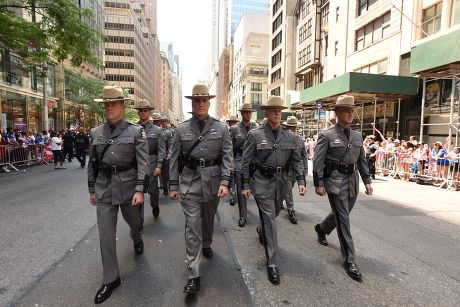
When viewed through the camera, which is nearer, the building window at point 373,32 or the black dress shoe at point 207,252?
the black dress shoe at point 207,252

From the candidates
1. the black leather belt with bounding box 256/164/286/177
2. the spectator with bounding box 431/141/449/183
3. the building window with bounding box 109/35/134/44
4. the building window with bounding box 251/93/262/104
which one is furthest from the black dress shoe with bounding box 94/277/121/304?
the building window with bounding box 109/35/134/44

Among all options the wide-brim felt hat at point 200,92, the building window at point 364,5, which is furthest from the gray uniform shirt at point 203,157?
the building window at point 364,5

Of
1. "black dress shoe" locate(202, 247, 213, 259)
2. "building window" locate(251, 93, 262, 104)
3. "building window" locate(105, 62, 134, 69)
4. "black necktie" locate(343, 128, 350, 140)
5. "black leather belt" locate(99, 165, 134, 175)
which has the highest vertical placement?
"building window" locate(105, 62, 134, 69)

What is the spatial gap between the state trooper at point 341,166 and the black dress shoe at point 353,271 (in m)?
0.05

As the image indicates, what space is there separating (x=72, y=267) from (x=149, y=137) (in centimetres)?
294

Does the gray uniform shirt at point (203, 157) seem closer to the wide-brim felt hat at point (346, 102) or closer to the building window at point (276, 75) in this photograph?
the wide-brim felt hat at point (346, 102)

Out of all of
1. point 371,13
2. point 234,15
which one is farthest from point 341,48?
point 234,15

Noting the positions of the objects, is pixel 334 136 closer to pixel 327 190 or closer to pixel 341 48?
pixel 327 190

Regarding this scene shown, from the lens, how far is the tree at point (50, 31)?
11.0 meters

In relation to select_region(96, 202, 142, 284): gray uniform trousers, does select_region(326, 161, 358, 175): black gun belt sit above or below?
→ above

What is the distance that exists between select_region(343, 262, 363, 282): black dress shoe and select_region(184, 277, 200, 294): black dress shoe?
70.8 inches

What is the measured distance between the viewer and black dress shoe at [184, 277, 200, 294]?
10.4 ft

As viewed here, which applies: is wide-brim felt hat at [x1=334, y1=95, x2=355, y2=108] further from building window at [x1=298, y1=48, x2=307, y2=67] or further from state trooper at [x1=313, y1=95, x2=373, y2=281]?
building window at [x1=298, y1=48, x2=307, y2=67]

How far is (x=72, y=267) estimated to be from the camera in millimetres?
3863
